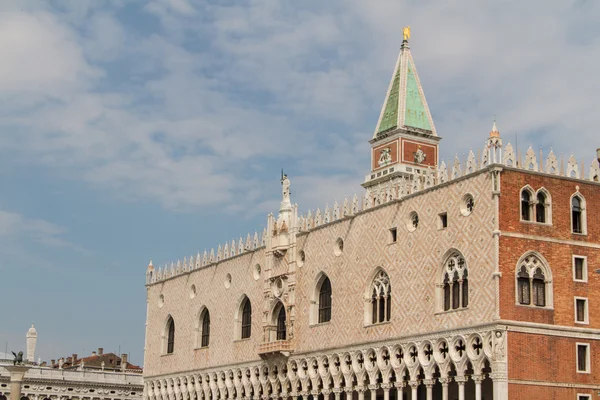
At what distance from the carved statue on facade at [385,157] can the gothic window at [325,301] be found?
51.3ft

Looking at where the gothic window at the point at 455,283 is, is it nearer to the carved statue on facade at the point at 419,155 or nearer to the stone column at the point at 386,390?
→ the stone column at the point at 386,390

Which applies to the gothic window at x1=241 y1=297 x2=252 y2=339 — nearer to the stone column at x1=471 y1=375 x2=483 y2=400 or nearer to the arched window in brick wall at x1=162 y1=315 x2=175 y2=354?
the arched window in brick wall at x1=162 y1=315 x2=175 y2=354

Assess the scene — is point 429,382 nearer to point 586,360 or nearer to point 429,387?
point 429,387

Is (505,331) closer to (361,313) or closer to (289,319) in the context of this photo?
(361,313)

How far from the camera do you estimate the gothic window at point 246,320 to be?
52750mm

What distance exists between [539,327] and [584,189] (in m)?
5.74

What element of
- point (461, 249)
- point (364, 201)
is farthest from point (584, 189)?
point (364, 201)

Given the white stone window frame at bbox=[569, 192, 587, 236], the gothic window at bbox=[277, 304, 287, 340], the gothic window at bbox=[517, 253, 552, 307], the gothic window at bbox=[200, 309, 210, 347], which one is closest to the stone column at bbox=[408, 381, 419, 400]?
the gothic window at bbox=[517, 253, 552, 307]

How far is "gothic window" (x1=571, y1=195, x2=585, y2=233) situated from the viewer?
3778 cm

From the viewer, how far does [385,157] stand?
6112 centimetres

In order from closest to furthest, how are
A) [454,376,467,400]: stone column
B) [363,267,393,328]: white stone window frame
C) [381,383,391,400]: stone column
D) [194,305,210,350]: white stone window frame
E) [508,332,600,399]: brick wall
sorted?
[508,332,600,399]: brick wall
[454,376,467,400]: stone column
[381,383,391,400]: stone column
[363,267,393,328]: white stone window frame
[194,305,210,350]: white stone window frame

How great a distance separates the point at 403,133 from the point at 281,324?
15881 millimetres

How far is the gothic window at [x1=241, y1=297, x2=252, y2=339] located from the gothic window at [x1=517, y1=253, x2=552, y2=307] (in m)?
19.5

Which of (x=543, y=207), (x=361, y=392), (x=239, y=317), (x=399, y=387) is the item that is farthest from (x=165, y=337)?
(x=543, y=207)
